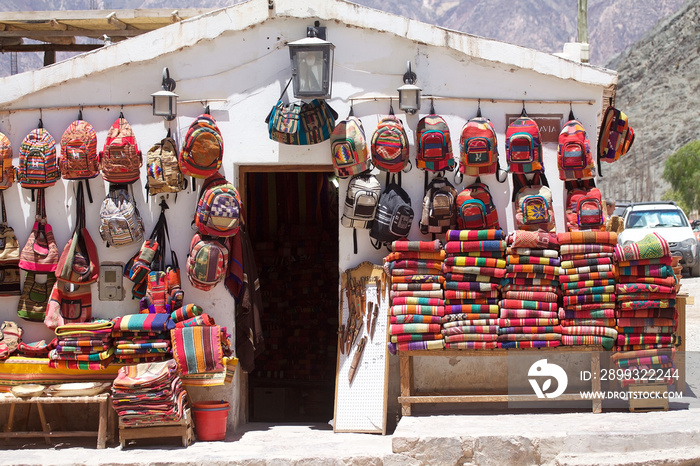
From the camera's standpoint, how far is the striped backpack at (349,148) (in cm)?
694

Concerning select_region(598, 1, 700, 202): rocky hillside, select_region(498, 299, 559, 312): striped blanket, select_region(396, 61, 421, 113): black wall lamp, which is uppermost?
select_region(598, 1, 700, 202): rocky hillside

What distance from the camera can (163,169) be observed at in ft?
23.1

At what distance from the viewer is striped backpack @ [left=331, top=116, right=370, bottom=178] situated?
6.94 m

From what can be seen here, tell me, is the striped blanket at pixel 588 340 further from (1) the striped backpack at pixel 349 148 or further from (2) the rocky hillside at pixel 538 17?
(2) the rocky hillside at pixel 538 17

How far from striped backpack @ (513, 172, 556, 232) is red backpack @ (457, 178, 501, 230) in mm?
227

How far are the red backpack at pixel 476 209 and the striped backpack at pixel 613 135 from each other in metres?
1.12

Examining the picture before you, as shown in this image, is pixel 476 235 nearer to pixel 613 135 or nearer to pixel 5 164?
pixel 613 135

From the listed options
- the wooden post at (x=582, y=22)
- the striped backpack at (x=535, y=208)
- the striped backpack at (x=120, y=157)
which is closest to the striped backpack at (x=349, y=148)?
the striped backpack at (x=535, y=208)

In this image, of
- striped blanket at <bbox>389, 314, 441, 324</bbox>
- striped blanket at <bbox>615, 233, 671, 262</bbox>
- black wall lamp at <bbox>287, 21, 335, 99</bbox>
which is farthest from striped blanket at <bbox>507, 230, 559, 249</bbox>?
black wall lamp at <bbox>287, 21, 335, 99</bbox>

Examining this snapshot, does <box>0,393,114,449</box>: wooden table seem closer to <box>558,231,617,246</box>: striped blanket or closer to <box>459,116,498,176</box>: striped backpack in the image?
<box>459,116,498,176</box>: striped backpack

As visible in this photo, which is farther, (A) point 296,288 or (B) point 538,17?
(B) point 538,17

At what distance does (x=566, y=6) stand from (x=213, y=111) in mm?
144899

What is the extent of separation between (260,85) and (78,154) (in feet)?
5.70

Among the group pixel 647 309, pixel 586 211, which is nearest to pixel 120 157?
pixel 586 211
